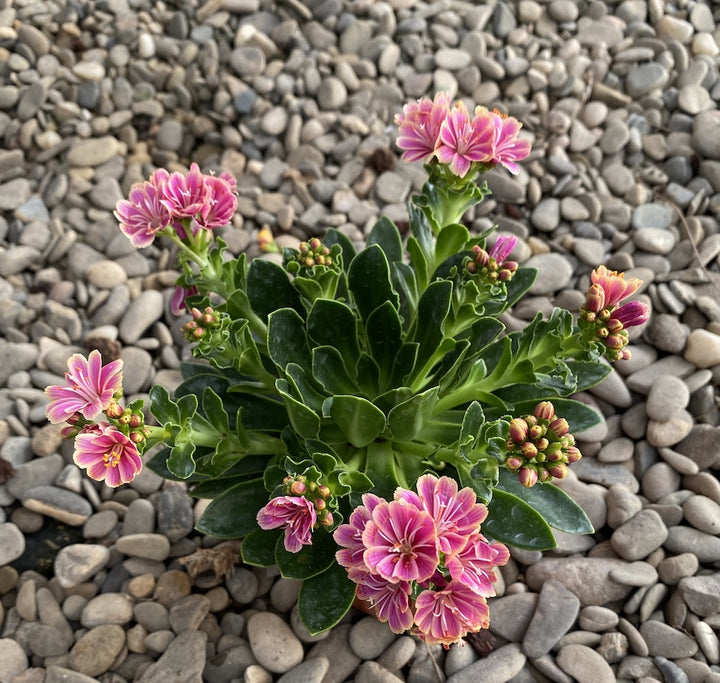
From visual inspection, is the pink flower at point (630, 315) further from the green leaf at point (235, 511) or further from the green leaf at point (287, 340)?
the green leaf at point (235, 511)

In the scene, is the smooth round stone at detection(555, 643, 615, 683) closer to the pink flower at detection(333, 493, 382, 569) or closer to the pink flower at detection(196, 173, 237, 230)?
the pink flower at detection(333, 493, 382, 569)

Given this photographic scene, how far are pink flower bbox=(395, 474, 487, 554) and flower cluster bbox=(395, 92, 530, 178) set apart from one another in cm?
82

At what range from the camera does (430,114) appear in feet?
6.06

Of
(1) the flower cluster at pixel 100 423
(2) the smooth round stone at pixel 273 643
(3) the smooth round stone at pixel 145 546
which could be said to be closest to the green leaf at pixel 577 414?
(2) the smooth round stone at pixel 273 643

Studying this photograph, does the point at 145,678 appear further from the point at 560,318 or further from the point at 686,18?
the point at 686,18

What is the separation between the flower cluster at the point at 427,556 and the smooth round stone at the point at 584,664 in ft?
2.41

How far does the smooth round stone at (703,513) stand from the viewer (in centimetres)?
219

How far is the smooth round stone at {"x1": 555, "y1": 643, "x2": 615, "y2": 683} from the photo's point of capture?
6.43ft

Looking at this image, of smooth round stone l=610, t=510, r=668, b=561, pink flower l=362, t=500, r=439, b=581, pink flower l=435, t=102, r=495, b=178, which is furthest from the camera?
smooth round stone l=610, t=510, r=668, b=561

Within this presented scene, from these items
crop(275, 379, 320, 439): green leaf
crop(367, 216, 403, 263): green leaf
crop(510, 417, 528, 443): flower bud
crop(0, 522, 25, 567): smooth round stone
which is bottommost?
crop(0, 522, 25, 567): smooth round stone

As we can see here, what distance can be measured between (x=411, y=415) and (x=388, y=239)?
0.78m

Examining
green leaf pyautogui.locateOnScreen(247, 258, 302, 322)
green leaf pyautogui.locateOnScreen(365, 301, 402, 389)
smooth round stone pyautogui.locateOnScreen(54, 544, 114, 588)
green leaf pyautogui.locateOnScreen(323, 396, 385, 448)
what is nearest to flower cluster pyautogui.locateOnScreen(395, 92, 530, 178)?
green leaf pyautogui.locateOnScreen(365, 301, 402, 389)

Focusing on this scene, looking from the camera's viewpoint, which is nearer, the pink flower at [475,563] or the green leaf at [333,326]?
the pink flower at [475,563]

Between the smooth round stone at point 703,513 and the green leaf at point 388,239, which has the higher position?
the green leaf at point 388,239
